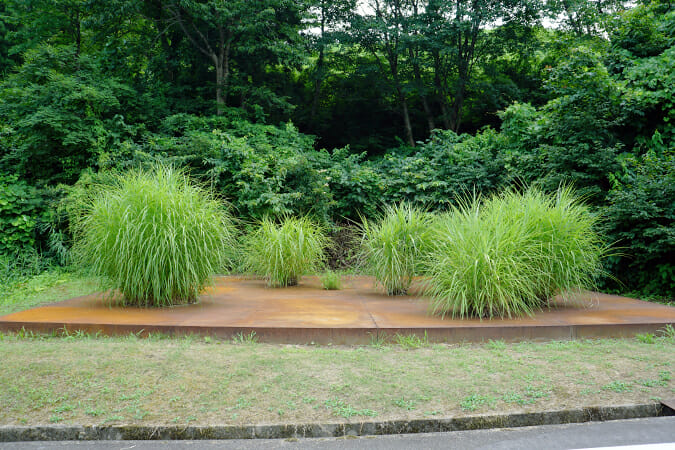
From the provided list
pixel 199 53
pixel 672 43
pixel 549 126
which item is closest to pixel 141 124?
pixel 199 53

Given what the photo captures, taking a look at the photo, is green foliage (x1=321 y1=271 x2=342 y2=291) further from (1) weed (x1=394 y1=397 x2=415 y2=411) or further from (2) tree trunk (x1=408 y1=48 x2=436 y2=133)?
(2) tree trunk (x1=408 y1=48 x2=436 y2=133)

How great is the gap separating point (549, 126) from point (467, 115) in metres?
9.43

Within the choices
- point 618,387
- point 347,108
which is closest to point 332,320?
point 618,387

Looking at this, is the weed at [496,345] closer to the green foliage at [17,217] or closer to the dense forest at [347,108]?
the dense forest at [347,108]

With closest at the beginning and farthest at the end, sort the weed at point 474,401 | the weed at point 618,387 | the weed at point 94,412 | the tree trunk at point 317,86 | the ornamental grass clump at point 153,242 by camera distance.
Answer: the weed at point 94,412
the weed at point 474,401
the weed at point 618,387
the ornamental grass clump at point 153,242
the tree trunk at point 317,86

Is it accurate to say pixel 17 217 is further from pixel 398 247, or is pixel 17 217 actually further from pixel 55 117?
pixel 398 247

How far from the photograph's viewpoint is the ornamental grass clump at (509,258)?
4.50 meters

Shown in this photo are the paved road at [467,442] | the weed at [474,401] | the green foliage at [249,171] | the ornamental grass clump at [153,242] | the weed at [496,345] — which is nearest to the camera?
the paved road at [467,442]

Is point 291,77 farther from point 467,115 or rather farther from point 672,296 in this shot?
point 672,296

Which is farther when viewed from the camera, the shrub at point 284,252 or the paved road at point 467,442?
the shrub at point 284,252

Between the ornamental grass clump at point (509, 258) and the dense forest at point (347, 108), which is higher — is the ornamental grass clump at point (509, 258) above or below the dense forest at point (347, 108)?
below

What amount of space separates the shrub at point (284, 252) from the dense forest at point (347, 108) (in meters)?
2.19

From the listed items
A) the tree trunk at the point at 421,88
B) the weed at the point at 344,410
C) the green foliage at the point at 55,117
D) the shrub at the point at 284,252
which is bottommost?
the weed at the point at 344,410

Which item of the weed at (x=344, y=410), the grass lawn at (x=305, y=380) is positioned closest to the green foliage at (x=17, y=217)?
the grass lawn at (x=305, y=380)
